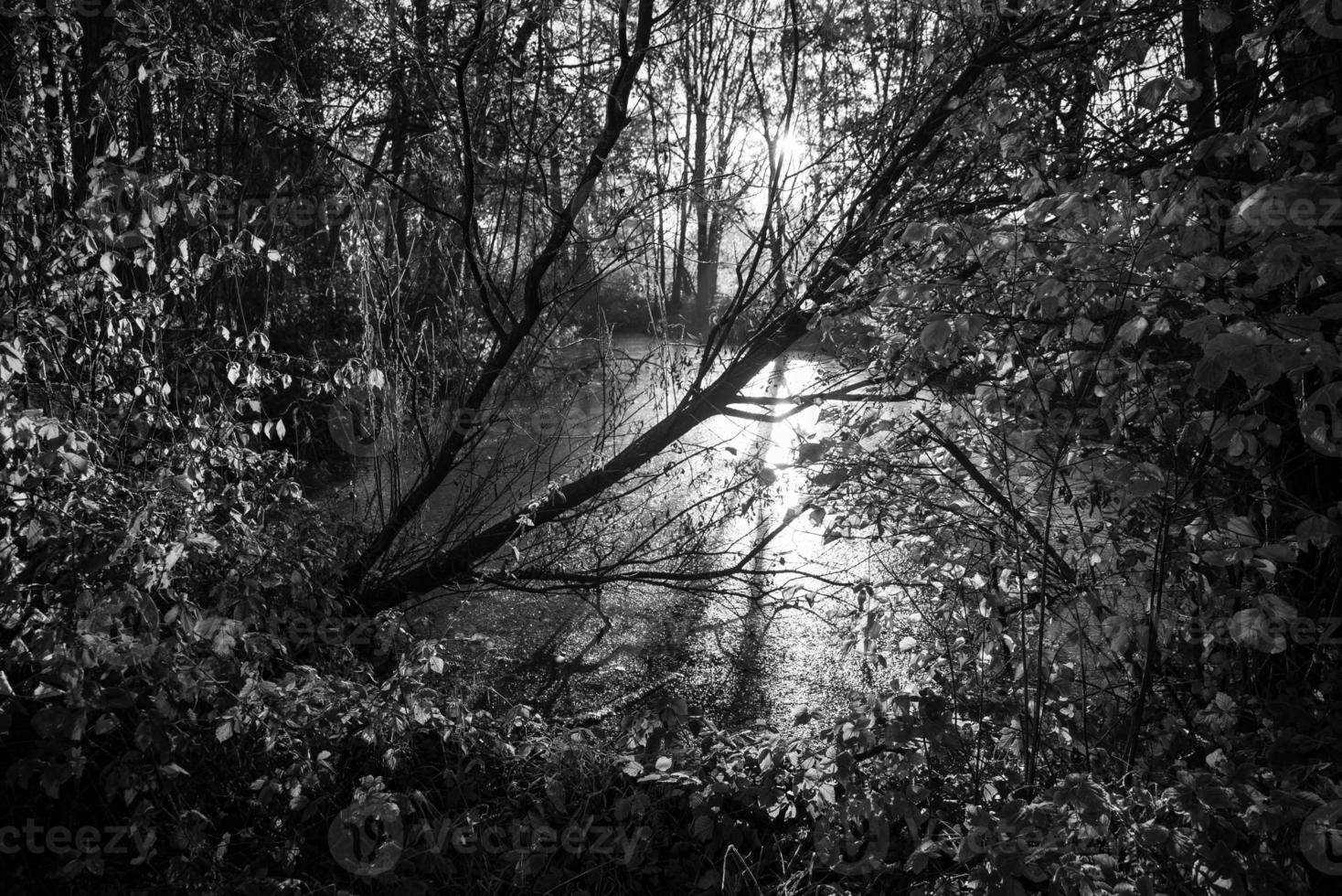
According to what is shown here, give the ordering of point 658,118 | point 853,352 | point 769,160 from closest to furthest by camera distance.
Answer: point 853,352 < point 769,160 < point 658,118

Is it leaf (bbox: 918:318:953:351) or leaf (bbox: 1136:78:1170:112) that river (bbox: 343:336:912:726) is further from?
leaf (bbox: 1136:78:1170:112)

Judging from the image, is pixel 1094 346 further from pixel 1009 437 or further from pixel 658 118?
pixel 658 118

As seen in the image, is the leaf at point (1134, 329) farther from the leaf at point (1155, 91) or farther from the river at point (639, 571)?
the river at point (639, 571)

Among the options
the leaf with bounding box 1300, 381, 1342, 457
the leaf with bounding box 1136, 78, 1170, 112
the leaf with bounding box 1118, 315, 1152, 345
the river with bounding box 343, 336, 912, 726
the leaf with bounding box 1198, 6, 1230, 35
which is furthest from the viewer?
the river with bounding box 343, 336, 912, 726

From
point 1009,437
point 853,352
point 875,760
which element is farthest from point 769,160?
point 875,760

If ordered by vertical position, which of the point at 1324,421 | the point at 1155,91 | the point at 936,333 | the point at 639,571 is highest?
the point at 1155,91

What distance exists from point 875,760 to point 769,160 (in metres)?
2.28

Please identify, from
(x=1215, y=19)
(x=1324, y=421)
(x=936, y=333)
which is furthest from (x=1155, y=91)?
(x=1324, y=421)

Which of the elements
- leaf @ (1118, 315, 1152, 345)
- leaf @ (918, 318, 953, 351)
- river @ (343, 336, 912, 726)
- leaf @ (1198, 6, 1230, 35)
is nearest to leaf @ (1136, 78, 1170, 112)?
leaf @ (1198, 6, 1230, 35)

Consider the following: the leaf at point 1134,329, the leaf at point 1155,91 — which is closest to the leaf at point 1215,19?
the leaf at point 1155,91

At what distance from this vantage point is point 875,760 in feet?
9.77

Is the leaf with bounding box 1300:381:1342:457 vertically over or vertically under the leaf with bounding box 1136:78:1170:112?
under

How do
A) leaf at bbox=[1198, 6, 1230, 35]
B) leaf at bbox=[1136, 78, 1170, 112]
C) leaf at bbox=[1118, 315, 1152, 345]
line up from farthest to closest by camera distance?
leaf at bbox=[1198, 6, 1230, 35]
leaf at bbox=[1136, 78, 1170, 112]
leaf at bbox=[1118, 315, 1152, 345]

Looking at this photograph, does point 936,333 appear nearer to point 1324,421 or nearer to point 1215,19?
point 1324,421
